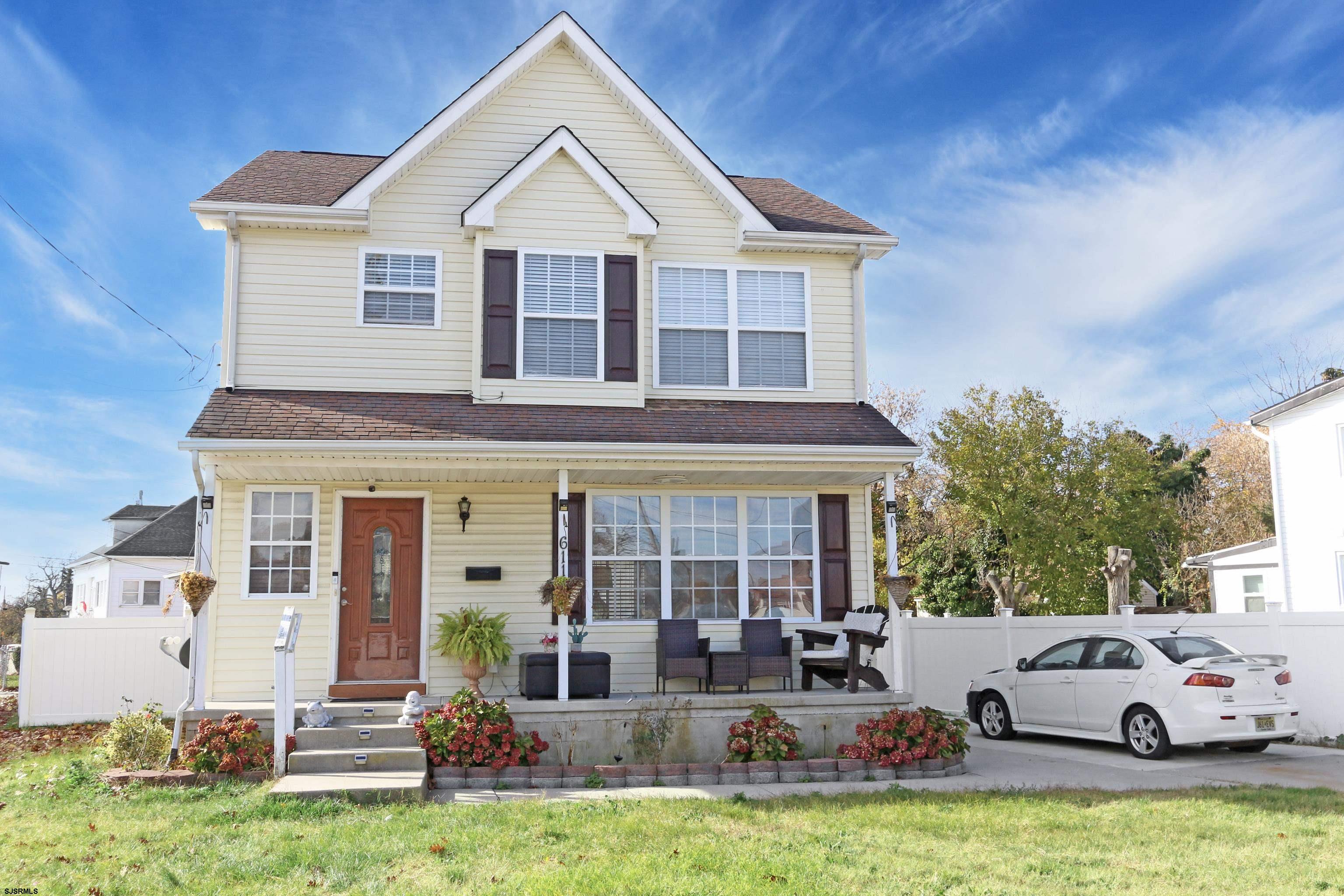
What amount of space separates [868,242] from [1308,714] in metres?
7.61

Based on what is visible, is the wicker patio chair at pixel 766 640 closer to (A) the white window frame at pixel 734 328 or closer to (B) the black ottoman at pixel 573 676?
(B) the black ottoman at pixel 573 676

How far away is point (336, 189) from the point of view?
12500 millimetres

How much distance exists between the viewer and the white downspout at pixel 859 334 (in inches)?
503

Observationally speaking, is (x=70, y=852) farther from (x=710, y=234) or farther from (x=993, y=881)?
(x=710, y=234)

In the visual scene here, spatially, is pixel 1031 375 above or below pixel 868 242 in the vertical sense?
above

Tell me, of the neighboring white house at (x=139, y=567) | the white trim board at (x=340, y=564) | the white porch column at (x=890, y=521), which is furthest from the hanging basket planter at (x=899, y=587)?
the neighboring white house at (x=139, y=567)

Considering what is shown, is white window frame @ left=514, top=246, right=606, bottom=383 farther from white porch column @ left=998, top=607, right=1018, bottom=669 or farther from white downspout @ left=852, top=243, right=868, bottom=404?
white porch column @ left=998, top=607, right=1018, bottom=669

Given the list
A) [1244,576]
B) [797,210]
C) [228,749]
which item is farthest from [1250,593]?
[228,749]

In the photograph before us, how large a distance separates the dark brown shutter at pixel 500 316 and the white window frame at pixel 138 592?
1079 inches

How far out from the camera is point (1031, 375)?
29125mm

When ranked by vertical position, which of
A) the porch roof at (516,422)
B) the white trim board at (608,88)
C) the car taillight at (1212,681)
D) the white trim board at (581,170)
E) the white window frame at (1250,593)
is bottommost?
the car taillight at (1212,681)

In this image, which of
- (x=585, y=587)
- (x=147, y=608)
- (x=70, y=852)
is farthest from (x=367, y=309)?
(x=147, y=608)

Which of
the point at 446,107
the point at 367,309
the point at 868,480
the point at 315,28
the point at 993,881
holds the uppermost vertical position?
the point at 315,28

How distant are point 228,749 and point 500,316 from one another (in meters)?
5.56
